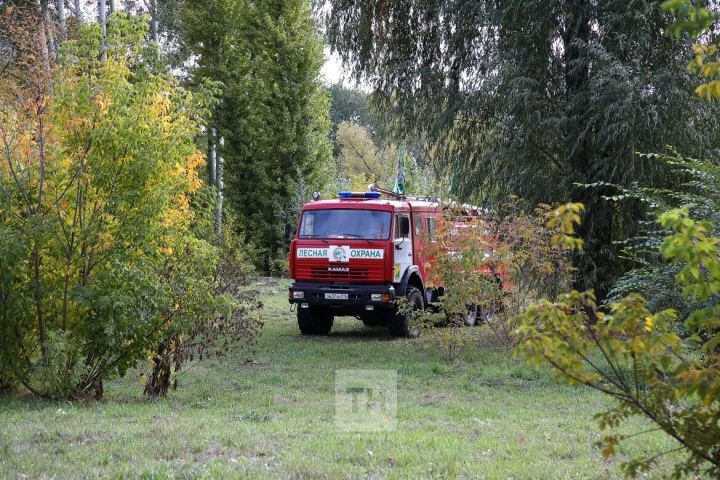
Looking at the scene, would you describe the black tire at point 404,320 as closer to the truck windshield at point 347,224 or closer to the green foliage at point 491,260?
the truck windshield at point 347,224

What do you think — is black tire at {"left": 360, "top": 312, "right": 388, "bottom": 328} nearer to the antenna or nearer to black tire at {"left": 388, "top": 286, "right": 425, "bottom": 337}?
black tire at {"left": 388, "top": 286, "right": 425, "bottom": 337}

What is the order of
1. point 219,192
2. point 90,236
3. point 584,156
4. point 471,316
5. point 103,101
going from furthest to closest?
point 219,192
point 471,316
point 584,156
point 103,101
point 90,236

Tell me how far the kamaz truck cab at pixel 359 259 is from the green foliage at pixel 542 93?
1443 millimetres

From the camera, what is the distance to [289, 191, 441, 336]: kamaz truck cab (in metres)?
14.6

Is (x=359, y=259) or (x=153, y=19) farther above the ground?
(x=153, y=19)

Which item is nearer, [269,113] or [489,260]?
[489,260]

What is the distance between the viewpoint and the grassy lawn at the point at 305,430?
229 inches

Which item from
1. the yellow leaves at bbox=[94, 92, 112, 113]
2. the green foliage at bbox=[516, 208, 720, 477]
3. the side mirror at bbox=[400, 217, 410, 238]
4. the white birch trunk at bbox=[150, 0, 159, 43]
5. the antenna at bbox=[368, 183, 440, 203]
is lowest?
the green foliage at bbox=[516, 208, 720, 477]

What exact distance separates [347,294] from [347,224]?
Result: 1.34m

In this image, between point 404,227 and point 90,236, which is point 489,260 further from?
point 90,236

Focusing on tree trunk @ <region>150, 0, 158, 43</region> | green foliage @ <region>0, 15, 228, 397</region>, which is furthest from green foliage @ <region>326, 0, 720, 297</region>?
tree trunk @ <region>150, 0, 158, 43</region>

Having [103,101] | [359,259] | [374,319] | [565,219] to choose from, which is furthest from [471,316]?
[565,219]

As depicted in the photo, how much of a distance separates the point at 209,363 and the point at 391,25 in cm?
733

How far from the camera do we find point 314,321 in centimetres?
1598
